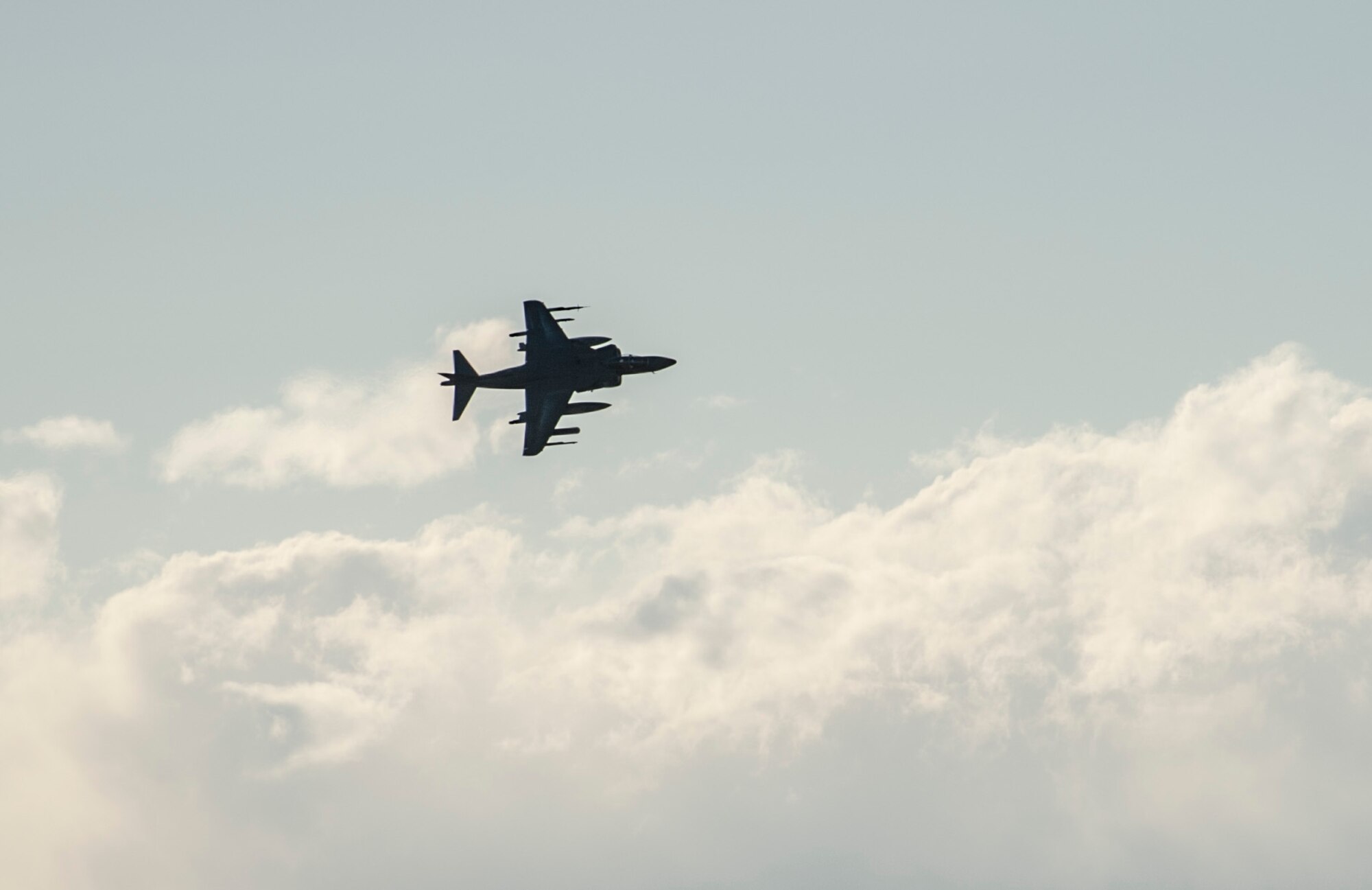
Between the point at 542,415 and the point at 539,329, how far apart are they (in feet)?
27.0

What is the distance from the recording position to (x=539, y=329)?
98562 millimetres

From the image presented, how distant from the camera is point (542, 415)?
96.4 meters

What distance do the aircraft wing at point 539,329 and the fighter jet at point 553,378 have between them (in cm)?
89

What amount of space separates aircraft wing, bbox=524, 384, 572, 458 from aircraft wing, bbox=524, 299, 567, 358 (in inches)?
156

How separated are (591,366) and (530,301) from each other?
914 centimetres

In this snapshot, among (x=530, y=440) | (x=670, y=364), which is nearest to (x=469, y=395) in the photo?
(x=530, y=440)

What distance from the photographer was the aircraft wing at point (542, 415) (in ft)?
315

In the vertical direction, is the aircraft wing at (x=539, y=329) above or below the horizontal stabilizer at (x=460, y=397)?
above

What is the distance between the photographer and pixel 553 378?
316 ft

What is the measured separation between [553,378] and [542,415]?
11.4 feet

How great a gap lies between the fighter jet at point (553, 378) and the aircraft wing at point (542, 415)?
0.20 feet

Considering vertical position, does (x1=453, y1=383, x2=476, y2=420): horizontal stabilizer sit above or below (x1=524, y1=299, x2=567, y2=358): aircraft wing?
below

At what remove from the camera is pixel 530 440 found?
96438 mm

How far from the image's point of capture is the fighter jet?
95875 millimetres
